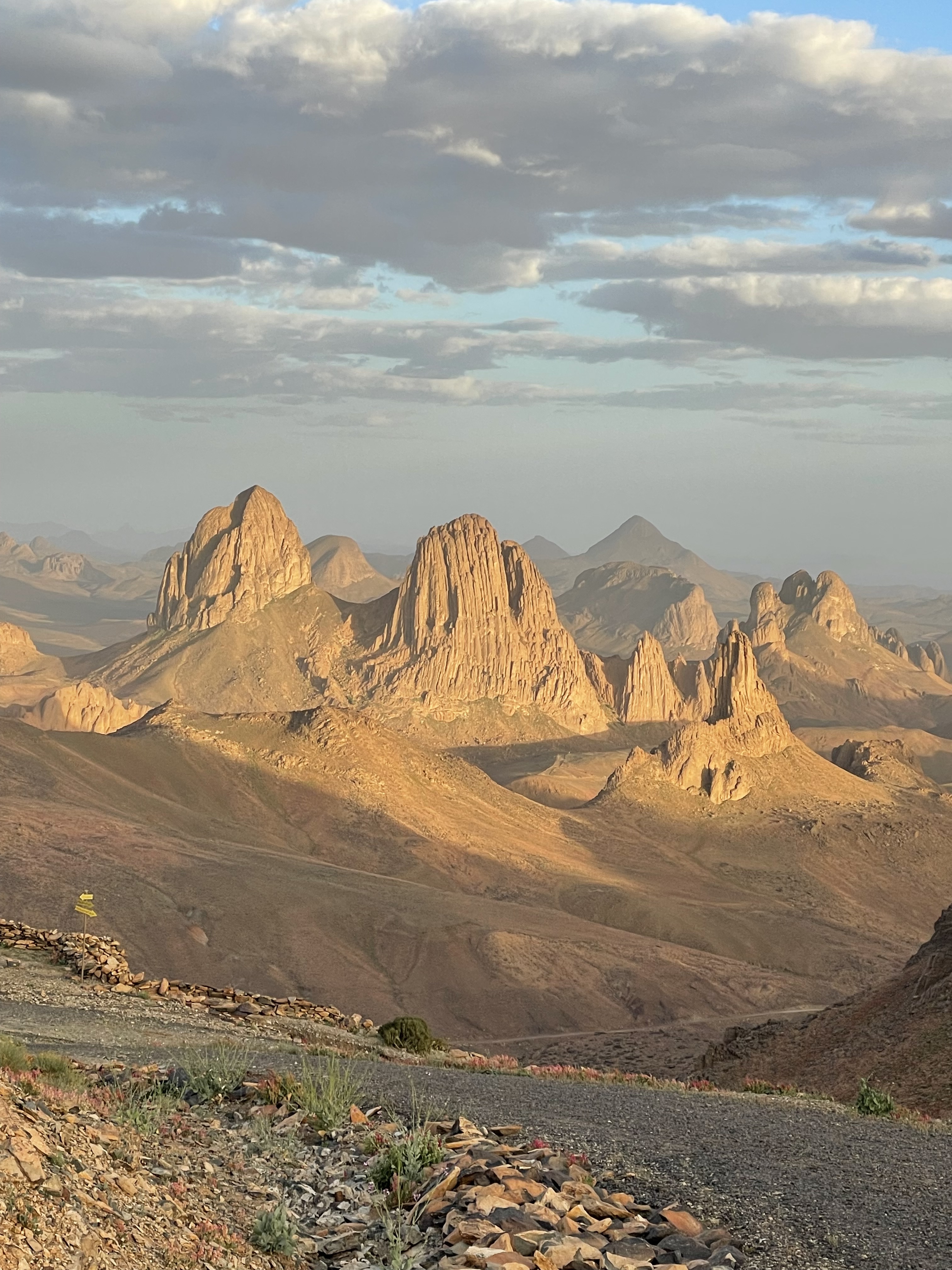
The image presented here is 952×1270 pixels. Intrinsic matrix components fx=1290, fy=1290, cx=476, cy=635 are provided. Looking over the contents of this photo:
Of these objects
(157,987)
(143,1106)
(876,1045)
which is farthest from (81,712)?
(143,1106)

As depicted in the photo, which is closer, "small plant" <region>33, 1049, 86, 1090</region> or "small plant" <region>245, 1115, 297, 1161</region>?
"small plant" <region>245, 1115, 297, 1161</region>

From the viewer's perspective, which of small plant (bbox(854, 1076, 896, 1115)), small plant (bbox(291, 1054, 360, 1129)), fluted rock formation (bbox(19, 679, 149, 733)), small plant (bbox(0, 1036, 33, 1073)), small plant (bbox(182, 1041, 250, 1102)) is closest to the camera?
small plant (bbox(291, 1054, 360, 1129))

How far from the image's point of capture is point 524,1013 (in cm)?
7456

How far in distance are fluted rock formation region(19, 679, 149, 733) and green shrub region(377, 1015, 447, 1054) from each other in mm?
133532

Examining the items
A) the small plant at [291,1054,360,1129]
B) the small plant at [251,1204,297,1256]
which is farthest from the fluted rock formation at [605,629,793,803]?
the small plant at [251,1204,297,1256]

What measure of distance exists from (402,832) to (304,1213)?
324ft

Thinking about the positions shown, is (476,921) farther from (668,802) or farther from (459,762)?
(668,802)

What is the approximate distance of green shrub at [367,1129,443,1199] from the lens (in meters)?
11.9

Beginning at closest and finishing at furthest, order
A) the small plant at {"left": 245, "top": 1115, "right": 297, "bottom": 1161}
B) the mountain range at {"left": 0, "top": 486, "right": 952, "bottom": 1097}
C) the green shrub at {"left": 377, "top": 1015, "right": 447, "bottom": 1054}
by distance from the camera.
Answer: the small plant at {"left": 245, "top": 1115, "right": 297, "bottom": 1161} < the green shrub at {"left": 377, "top": 1015, "right": 447, "bottom": 1054} < the mountain range at {"left": 0, "top": 486, "right": 952, "bottom": 1097}

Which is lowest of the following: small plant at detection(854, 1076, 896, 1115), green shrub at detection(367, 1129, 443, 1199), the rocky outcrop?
the rocky outcrop

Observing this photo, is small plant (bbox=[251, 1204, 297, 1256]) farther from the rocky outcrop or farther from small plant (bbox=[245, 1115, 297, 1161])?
the rocky outcrop

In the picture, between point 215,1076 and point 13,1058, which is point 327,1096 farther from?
point 13,1058

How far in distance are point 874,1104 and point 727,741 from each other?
433ft

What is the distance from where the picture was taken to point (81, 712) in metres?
163
